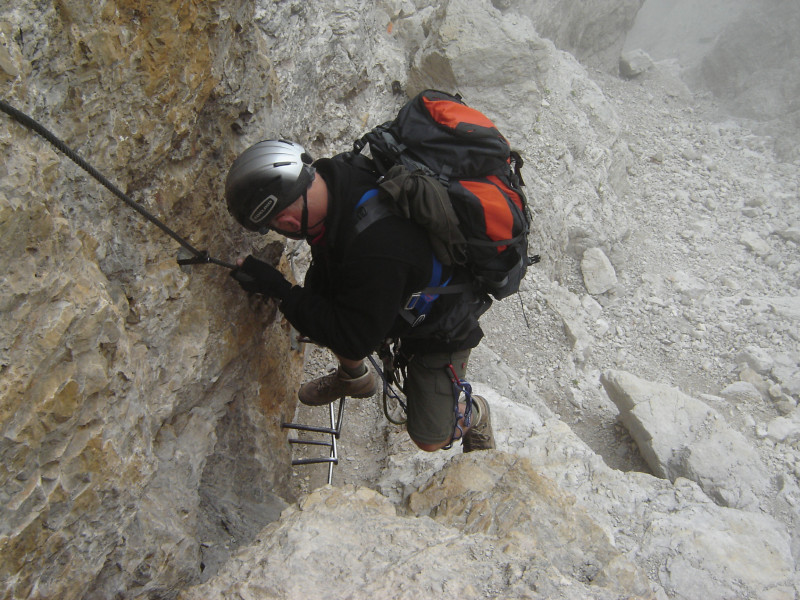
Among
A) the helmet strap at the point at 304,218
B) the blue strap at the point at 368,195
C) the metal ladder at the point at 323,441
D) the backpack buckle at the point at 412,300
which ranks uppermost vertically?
the blue strap at the point at 368,195

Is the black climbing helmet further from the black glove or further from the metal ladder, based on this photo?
the metal ladder

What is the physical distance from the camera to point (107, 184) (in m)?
2.28

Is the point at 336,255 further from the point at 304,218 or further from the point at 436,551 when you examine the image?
the point at 436,551

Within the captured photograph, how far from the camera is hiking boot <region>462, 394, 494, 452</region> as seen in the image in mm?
4867

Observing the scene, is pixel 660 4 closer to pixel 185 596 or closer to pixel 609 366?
pixel 609 366

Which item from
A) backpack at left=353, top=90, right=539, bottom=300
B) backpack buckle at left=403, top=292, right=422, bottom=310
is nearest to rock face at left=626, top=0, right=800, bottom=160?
backpack at left=353, top=90, right=539, bottom=300

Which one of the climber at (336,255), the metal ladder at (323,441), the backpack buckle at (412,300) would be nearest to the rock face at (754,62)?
the metal ladder at (323,441)

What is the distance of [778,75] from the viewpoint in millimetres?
14195

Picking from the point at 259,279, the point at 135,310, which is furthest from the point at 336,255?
the point at 135,310

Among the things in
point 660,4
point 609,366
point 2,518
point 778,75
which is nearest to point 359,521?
point 2,518

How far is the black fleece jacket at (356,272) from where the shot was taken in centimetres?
294

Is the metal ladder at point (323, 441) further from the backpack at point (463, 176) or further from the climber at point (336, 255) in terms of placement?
the backpack at point (463, 176)

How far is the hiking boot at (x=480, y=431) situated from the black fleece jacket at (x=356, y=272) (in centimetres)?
188

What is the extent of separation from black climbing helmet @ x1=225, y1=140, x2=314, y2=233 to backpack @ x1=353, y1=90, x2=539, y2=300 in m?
0.40
